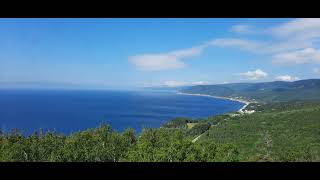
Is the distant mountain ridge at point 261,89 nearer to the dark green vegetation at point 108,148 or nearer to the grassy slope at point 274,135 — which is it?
the grassy slope at point 274,135

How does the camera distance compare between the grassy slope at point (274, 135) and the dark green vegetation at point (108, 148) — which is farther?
the grassy slope at point (274, 135)

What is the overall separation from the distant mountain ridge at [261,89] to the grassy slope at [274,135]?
44.5 metres

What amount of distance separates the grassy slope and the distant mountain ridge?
146 feet

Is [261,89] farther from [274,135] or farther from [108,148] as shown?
[108,148]

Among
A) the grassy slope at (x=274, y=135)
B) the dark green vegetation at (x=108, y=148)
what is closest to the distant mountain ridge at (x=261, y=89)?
the grassy slope at (x=274, y=135)

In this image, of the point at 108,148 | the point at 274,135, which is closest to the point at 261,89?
the point at 274,135

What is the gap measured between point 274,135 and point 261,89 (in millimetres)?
81738

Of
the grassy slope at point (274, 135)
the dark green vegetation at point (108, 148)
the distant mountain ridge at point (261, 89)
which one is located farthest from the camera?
the distant mountain ridge at point (261, 89)

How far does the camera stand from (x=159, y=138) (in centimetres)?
1487

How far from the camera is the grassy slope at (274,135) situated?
21297mm

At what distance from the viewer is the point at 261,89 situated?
106 m

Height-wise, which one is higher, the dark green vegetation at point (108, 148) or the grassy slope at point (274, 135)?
the dark green vegetation at point (108, 148)
